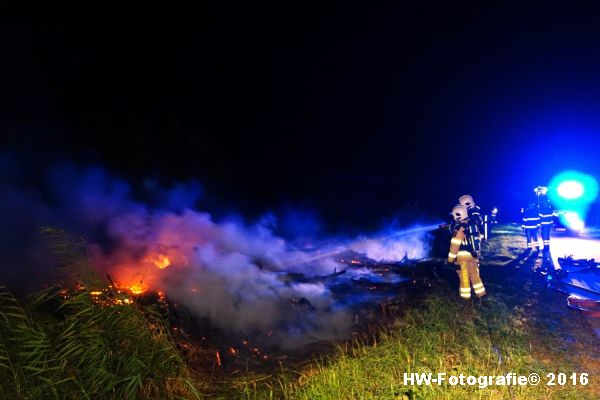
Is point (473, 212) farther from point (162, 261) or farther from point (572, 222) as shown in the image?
point (572, 222)

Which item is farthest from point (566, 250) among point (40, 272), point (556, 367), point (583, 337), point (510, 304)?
point (40, 272)

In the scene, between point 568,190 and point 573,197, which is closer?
point 568,190

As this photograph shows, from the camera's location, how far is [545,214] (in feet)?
29.5

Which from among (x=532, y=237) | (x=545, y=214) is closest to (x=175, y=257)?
(x=532, y=237)

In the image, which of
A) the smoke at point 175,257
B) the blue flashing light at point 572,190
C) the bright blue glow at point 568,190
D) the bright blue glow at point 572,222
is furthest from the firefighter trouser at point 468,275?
the bright blue glow at point 572,222

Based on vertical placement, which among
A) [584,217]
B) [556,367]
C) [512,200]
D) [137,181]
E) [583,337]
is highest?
[512,200]

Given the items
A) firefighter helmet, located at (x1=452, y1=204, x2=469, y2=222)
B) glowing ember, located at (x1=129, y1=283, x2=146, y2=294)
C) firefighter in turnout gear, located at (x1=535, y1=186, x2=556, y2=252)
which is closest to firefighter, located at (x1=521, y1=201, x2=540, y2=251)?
firefighter in turnout gear, located at (x1=535, y1=186, x2=556, y2=252)

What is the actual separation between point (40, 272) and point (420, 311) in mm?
6056

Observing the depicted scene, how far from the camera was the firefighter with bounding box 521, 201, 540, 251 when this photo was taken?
8.93 metres

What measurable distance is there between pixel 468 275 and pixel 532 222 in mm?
3446

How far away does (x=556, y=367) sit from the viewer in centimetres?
439

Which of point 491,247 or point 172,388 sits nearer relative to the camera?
point 172,388

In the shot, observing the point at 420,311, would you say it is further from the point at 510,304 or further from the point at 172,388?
the point at 172,388

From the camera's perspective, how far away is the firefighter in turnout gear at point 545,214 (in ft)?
28.9
